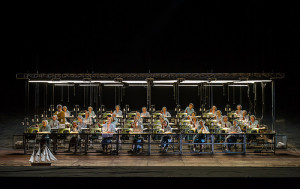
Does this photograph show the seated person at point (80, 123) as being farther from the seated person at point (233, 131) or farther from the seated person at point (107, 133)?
the seated person at point (233, 131)

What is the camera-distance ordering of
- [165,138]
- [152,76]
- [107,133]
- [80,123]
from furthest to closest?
[80,123]
[152,76]
[165,138]
[107,133]

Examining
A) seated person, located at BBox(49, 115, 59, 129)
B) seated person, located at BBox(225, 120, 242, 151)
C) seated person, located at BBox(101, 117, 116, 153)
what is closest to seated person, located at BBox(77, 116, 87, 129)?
seated person, located at BBox(49, 115, 59, 129)

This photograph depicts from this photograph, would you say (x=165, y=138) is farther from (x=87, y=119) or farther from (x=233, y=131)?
(x=87, y=119)

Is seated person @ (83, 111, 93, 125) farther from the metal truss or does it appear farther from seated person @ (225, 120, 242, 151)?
seated person @ (225, 120, 242, 151)

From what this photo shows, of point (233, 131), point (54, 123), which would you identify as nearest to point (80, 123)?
point (54, 123)

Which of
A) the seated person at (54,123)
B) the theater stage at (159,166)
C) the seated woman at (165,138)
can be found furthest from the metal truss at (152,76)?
the theater stage at (159,166)

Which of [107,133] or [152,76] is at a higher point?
[152,76]
